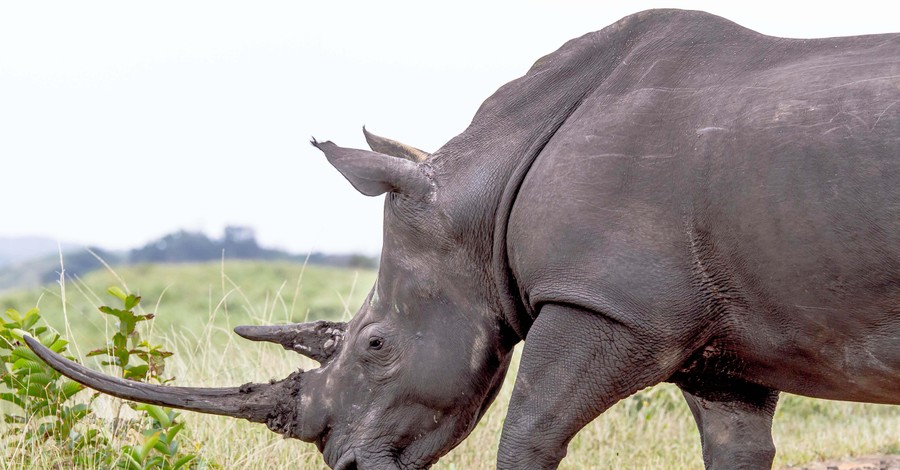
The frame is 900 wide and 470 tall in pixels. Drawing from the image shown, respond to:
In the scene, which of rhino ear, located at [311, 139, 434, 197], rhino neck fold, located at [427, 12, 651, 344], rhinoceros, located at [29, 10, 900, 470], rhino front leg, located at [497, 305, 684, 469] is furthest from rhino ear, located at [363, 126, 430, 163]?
rhino front leg, located at [497, 305, 684, 469]

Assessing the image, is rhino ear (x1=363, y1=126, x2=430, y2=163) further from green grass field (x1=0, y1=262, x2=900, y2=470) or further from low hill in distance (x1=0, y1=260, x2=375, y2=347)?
low hill in distance (x1=0, y1=260, x2=375, y2=347)

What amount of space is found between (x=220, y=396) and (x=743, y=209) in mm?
2313

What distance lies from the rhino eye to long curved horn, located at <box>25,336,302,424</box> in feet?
1.31

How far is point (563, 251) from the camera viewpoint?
4.02m

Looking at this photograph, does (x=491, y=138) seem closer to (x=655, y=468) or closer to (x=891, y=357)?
(x=891, y=357)

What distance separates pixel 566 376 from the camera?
4.08m

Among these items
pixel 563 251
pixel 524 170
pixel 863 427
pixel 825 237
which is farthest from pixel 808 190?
pixel 863 427

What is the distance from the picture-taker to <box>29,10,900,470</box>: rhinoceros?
3.69 m

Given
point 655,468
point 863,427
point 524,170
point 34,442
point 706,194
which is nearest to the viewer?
point 706,194

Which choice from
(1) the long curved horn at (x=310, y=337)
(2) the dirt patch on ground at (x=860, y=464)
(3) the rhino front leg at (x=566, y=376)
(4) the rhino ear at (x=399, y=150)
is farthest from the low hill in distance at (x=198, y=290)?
(3) the rhino front leg at (x=566, y=376)

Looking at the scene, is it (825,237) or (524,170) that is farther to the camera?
(524,170)

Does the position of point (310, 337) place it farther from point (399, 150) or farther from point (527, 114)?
point (527, 114)

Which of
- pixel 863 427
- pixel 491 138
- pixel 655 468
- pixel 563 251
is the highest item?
pixel 491 138

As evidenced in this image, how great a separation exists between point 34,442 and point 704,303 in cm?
311
